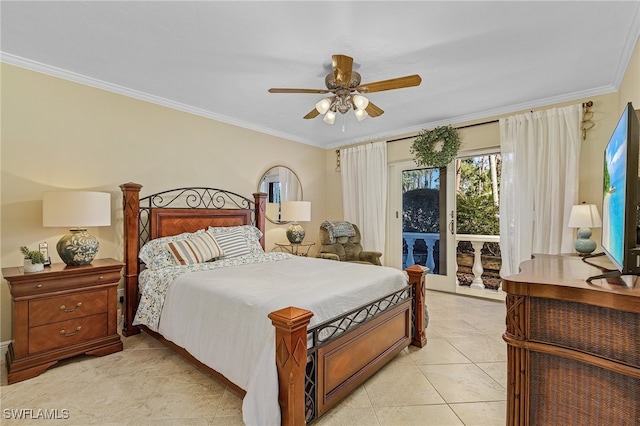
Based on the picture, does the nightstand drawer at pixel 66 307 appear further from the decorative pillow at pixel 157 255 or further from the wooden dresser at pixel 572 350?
the wooden dresser at pixel 572 350

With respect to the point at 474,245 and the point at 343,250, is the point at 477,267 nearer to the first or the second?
the point at 474,245

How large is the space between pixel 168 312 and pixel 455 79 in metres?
3.35

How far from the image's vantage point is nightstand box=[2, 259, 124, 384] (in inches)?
83.7

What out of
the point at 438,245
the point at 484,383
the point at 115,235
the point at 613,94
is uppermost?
the point at 613,94

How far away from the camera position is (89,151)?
2.88m

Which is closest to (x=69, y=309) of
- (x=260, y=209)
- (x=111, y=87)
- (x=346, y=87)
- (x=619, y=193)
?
(x=111, y=87)

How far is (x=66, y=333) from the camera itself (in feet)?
7.63

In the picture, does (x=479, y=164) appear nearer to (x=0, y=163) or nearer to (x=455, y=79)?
(x=455, y=79)

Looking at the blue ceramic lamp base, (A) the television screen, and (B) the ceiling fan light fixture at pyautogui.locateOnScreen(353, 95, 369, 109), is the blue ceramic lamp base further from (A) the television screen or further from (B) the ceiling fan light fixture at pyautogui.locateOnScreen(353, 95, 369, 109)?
(B) the ceiling fan light fixture at pyautogui.locateOnScreen(353, 95, 369, 109)

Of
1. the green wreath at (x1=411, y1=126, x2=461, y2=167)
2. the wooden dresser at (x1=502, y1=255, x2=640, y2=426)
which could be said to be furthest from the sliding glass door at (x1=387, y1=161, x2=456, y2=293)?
the wooden dresser at (x1=502, y1=255, x2=640, y2=426)

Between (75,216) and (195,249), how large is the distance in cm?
97

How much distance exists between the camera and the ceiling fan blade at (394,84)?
7.21 feet

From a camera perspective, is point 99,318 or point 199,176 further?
point 199,176

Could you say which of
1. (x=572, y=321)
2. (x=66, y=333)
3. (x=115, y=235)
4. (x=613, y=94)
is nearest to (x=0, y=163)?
(x=115, y=235)
